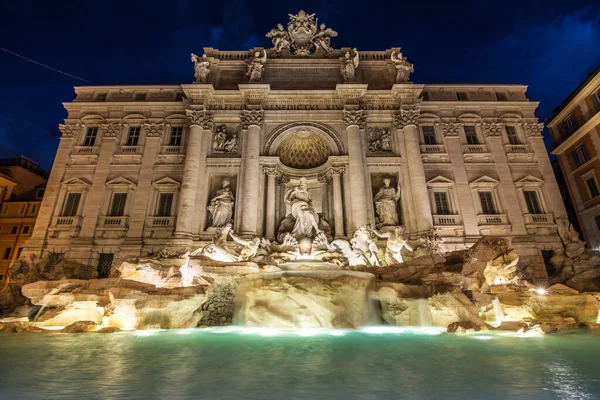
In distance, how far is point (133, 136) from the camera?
21.4m

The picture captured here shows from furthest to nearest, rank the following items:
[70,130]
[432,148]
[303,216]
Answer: [70,130], [432,148], [303,216]

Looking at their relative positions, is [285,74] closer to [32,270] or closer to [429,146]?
[429,146]

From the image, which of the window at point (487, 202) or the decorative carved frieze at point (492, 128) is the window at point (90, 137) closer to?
the window at point (487, 202)

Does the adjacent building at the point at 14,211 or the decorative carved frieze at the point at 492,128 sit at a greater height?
the decorative carved frieze at the point at 492,128

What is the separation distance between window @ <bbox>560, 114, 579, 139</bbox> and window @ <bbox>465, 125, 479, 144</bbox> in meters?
8.69

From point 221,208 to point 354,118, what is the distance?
1018 centimetres

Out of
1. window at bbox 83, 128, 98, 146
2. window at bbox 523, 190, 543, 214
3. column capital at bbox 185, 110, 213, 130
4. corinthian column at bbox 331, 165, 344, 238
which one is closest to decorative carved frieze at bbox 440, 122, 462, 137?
window at bbox 523, 190, 543, 214

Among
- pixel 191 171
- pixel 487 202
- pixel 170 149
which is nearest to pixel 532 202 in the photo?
pixel 487 202

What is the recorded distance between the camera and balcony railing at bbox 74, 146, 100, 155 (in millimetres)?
20672

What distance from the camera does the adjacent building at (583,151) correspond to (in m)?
21.0

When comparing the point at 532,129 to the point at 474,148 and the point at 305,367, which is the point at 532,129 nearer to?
the point at 474,148

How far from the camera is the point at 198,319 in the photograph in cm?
1018

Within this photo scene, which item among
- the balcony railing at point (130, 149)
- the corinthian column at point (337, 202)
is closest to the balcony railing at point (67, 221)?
the balcony railing at point (130, 149)

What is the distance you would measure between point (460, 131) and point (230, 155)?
16.1 meters
